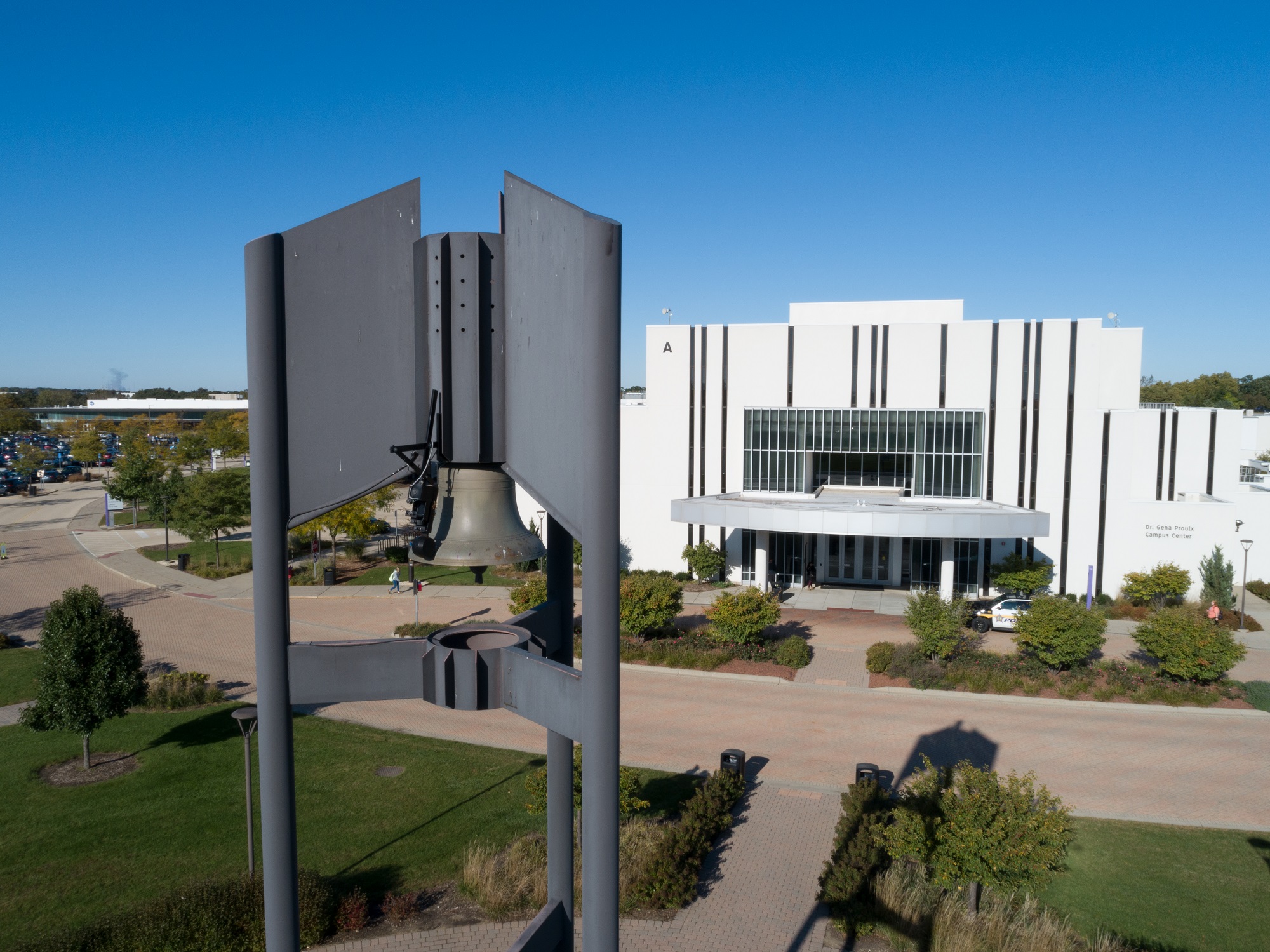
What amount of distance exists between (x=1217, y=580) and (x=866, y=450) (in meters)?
11.9

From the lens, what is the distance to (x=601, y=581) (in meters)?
3.71

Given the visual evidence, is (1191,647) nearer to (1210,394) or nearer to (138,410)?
(1210,394)

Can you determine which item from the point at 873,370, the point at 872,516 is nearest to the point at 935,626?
the point at 872,516

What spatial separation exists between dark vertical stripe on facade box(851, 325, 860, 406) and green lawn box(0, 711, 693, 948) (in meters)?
19.9

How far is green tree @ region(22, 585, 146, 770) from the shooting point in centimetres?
1480

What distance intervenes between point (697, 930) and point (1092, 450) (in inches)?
1011

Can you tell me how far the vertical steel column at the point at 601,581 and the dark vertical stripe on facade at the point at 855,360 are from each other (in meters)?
29.4

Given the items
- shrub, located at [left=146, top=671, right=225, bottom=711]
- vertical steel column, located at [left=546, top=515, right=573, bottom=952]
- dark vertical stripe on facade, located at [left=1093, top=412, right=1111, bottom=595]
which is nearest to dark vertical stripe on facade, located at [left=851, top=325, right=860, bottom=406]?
dark vertical stripe on facade, located at [left=1093, top=412, right=1111, bottom=595]

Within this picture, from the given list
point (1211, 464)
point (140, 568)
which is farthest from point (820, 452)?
point (140, 568)

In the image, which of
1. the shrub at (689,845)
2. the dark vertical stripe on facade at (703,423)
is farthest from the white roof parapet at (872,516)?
the shrub at (689,845)

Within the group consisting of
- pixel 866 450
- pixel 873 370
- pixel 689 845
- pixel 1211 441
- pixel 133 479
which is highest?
pixel 873 370

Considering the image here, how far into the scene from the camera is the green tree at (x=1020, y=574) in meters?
29.3

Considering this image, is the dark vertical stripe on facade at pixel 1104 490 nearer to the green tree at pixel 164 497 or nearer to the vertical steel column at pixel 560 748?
the vertical steel column at pixel 560 748

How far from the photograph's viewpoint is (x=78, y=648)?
1504 centimetres
